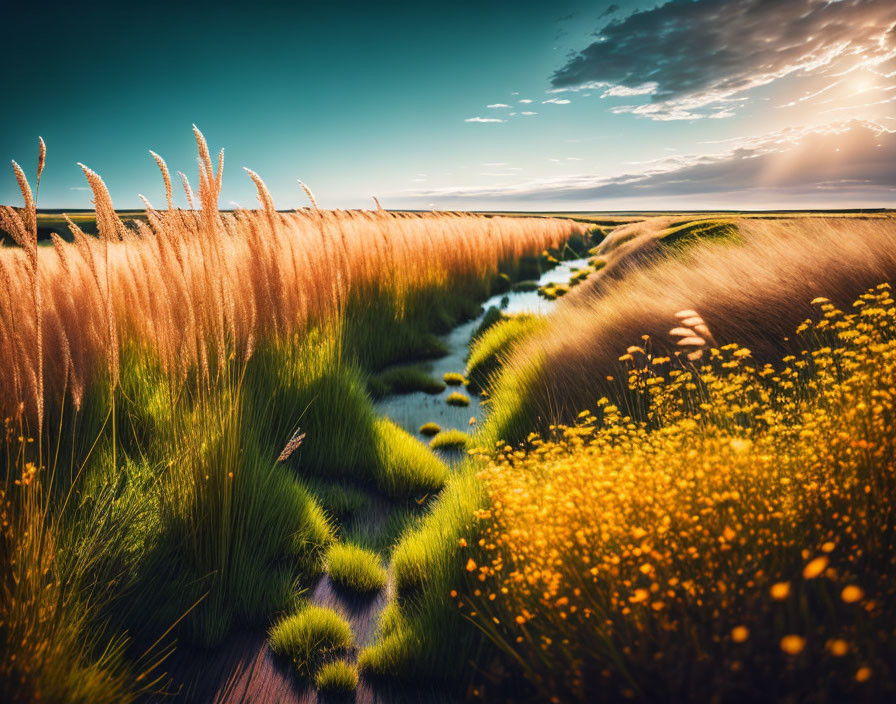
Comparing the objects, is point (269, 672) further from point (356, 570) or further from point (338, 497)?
point (338, 497)

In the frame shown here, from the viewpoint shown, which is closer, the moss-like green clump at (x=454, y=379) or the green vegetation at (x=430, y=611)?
the green vegetation at (x=430, y=611)

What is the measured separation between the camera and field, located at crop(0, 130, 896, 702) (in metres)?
1.50

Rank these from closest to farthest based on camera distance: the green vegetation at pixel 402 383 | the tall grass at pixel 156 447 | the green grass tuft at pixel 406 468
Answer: the tall grass at pixel 156 447
the green grass tuft at pixel 406 468
the green vegetation at pixel 402 383

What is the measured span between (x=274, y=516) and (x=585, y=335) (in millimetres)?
3317

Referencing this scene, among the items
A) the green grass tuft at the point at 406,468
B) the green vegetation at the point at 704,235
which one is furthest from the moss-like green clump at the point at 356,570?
the green vegetation at the point at 704,235

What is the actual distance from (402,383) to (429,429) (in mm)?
1343

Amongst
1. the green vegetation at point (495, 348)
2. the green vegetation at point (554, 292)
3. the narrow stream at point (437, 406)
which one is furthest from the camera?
the green vegetation at point (554, 292)

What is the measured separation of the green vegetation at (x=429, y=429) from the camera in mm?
4654

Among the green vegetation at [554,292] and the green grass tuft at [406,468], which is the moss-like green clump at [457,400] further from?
the green vegetation at [554,292]

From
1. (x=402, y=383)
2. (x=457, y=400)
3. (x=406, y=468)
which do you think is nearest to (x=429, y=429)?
(x=457, y=400)

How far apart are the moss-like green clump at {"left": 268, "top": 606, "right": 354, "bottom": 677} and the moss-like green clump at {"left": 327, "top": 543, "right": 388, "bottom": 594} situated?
0.86ft

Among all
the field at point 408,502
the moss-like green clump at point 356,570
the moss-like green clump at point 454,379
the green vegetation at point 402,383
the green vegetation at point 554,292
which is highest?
the field at point 408,502

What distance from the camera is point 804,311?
4.03 metres

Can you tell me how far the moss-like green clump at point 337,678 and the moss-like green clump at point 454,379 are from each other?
13.3ft
